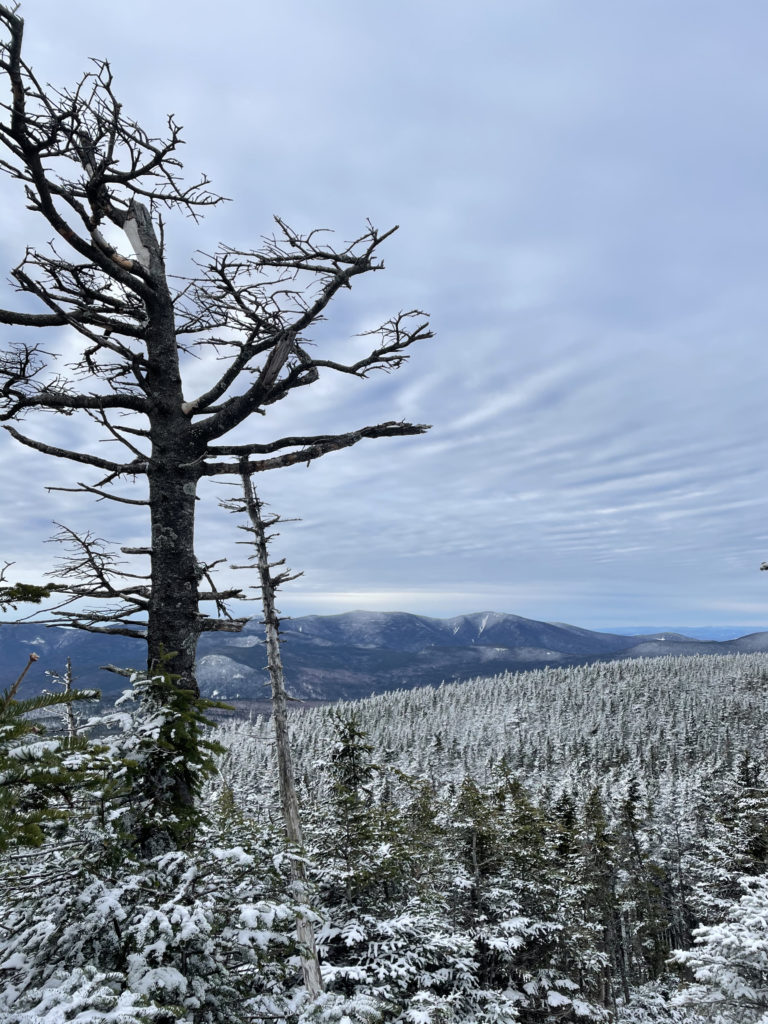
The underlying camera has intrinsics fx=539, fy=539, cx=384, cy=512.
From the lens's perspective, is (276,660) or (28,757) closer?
(28,757)

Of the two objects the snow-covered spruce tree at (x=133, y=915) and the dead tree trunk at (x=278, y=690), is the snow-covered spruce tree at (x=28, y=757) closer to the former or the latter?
the snow-covered spruce tree at (x=133, y=915)

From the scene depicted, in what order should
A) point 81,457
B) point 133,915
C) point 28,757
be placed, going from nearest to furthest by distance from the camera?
1. point 28,757
2. point 133,915
3. point 81,457

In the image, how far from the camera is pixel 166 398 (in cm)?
540

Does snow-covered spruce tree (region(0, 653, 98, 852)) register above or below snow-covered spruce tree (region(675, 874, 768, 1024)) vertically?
above

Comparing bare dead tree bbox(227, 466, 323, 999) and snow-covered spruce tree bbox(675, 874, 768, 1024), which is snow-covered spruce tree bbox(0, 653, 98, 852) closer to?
bare dead tree bbox(227, 466, 323, 999)

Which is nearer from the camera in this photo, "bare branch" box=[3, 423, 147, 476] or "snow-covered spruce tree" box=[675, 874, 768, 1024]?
"bare branch" box=[3, 423, 147, 476]

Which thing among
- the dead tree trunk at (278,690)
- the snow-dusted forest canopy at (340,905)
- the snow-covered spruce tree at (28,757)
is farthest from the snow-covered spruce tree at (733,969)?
the snow-covered spruce tree at (28,757)

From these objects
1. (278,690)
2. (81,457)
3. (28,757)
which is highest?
(81,457)

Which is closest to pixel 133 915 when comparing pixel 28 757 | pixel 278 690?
pixel 28 757

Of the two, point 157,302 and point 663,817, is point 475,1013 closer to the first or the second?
point 157,302

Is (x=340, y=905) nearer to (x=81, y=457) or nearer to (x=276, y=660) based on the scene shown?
(x=276, y=660)

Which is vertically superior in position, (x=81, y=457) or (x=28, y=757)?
(x=81, y=457)

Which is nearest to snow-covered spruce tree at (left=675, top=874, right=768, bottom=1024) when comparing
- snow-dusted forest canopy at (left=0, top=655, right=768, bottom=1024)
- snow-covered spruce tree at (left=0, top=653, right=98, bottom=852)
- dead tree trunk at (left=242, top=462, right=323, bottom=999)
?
snow-dusted forest canopy at (left=0, top=655, right=768, bottom=1024)

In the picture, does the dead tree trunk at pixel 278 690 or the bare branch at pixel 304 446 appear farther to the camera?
the dead tree trunk at pixel 278 690
